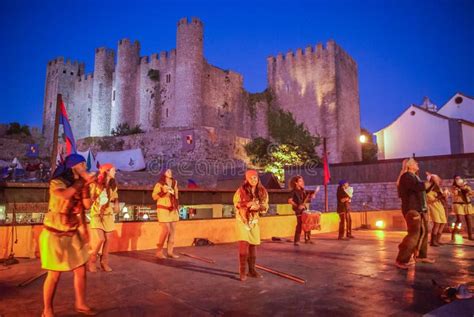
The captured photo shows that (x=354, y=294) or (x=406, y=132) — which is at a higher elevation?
(x=406, y=132)

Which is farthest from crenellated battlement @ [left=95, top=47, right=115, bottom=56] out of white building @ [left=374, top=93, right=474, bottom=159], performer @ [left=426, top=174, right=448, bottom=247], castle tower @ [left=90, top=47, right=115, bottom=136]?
performer @ [left=426, top=174, right=448, bottom=247]

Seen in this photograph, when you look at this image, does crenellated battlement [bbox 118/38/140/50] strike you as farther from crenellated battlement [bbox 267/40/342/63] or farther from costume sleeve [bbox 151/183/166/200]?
costume sleeve [bbox 151/183/166/200]

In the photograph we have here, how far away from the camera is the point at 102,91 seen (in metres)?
52.2

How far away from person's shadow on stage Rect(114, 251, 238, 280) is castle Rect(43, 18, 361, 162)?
32228 millimetres

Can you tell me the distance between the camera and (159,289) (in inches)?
180

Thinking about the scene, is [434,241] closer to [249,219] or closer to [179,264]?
[249,219]

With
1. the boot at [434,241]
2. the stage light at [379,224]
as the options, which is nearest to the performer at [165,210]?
the boot at [434,241]

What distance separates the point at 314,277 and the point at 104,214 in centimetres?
342

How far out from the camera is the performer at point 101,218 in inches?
228

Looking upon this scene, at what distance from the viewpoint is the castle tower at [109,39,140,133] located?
153 ft

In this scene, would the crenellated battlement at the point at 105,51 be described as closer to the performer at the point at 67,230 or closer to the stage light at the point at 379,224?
the stage light at the point at 379,224

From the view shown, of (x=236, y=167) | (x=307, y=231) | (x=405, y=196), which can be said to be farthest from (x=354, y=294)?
(x=236, y=167)

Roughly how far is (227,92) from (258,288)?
4164cm

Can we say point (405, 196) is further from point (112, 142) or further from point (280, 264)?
point (112, 142)
